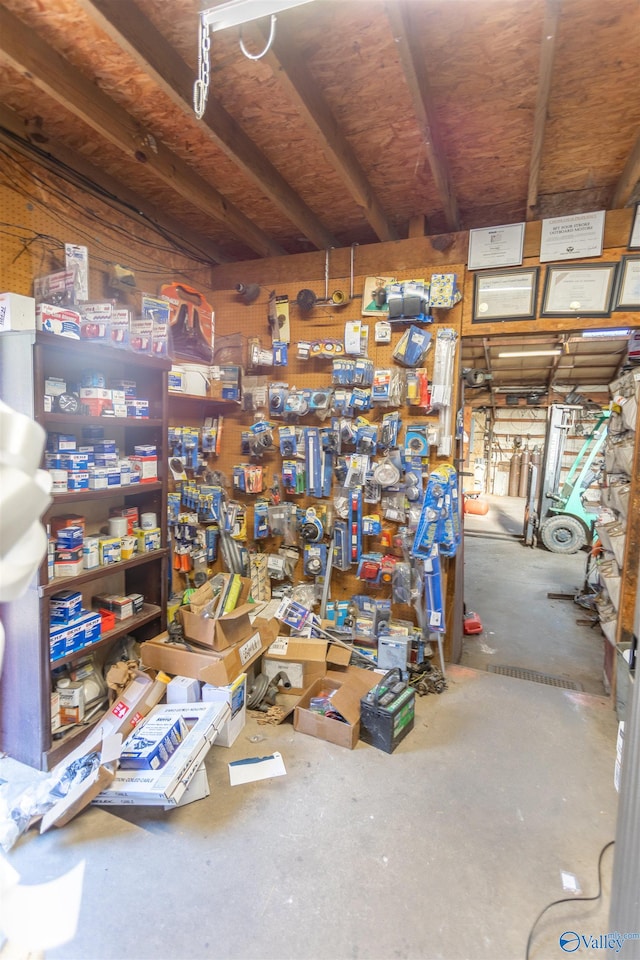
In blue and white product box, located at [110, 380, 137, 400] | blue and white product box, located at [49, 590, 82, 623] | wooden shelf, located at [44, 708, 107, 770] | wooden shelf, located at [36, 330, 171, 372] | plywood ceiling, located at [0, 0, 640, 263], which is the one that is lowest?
wooden shelf, located at [44, 708, 107, 770]

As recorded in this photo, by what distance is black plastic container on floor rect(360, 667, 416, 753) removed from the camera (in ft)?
6.91

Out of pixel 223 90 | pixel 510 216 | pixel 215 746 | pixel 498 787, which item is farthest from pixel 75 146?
pixel 498 787

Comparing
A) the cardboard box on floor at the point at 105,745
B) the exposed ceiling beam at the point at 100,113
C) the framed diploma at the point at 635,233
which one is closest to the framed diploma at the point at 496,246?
the framed diploma at the point at 635,233

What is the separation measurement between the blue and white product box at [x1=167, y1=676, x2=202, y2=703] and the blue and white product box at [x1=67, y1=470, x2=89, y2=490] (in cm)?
107

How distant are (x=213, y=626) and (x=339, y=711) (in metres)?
0.77

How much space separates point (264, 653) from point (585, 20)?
3035 millimetres

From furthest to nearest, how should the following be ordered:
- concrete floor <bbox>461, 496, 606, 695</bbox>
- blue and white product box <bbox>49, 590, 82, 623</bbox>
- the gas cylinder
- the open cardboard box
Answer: the gas cylinder, concrete floor <bbox>461, 496, 606, 695</bbox>, the open cardboard box, blue and white product box <bbox>49, 590, 82, 623</bbox>

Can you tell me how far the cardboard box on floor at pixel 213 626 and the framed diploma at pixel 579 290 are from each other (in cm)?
250

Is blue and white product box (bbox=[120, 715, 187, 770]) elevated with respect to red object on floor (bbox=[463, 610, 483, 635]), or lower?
elevated

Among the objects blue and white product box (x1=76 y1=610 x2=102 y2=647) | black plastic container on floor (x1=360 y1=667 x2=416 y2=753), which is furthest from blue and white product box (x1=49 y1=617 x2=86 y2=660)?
black plastic container on floor (x1=360 y1=667 x2=416 y2=753)

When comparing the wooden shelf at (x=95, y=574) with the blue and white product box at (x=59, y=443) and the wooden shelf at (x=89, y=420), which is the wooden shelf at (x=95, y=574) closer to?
the blue and white product box at (x=59, y=443)

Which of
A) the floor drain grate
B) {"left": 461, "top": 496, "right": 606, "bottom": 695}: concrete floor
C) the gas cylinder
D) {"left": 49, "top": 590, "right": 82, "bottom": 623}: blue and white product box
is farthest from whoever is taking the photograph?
the gas cylinder

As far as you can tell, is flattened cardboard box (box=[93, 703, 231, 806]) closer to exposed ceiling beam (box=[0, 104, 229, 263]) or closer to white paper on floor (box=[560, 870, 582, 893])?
white paper on floor (box=[560, 870, 582, 893])

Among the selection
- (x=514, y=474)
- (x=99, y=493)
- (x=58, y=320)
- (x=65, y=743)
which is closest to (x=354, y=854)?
(x=65, y=743)
